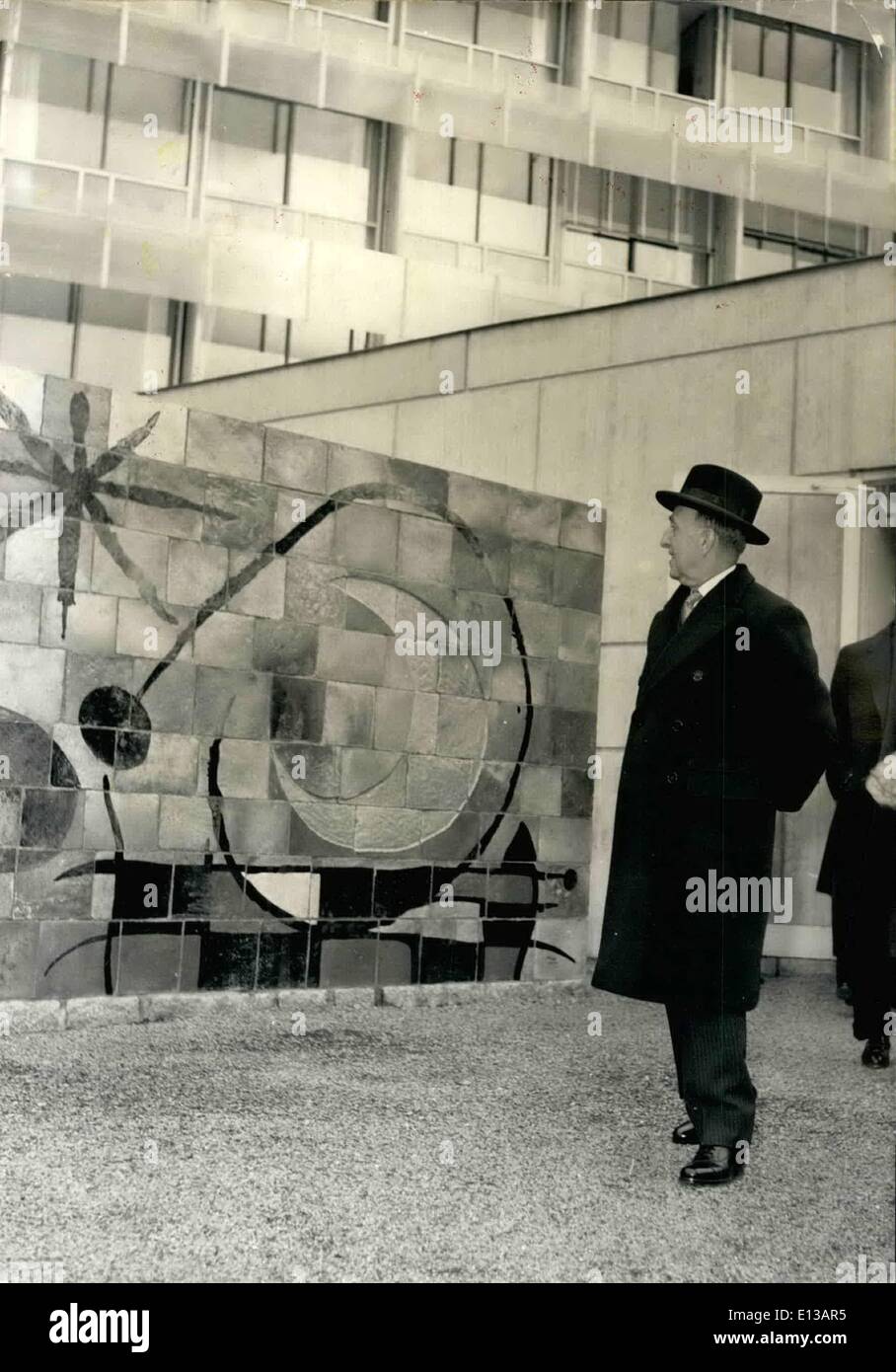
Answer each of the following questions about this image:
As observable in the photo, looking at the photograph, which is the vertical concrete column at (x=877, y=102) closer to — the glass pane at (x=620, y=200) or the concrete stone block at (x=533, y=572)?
the glass pane at (x=620, y=200)

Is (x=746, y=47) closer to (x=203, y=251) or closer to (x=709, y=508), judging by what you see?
(x=203, y=251)

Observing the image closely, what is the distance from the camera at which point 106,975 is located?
16.5 feet

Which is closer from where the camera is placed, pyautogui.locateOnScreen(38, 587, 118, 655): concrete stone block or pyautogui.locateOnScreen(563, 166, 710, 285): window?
pyautogui.locateOnScreen(38, 587, 118, 655): concrete stone block

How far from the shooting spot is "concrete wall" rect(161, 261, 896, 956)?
6652 mm

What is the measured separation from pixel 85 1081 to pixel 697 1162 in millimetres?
1824

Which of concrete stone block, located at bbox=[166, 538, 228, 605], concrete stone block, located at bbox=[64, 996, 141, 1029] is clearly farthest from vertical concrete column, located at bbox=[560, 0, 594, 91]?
concrete stone block, located at bbox=[64, 996, 141, 1029]

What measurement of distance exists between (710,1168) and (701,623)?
1141 mm

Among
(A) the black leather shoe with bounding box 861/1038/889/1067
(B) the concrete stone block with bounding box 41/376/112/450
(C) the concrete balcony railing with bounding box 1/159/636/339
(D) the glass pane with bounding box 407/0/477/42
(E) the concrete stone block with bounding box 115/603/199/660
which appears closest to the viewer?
(A) the black leather shoe with bounding box 861/1038/889/1067

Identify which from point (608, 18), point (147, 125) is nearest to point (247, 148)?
point (147, 125)

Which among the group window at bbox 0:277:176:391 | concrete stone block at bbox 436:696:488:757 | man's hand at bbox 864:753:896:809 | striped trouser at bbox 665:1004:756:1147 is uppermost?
window at bbox 0:277:176:391

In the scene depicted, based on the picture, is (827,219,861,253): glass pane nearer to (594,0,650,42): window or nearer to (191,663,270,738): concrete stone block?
(594,0,650,42): window

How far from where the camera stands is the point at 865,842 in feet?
14.5

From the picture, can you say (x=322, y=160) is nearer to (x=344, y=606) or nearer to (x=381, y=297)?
(x=381, y=297)

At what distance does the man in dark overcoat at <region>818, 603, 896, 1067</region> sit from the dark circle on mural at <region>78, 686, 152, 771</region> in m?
2.33
